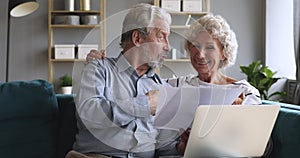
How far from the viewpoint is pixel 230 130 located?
5.17 feet

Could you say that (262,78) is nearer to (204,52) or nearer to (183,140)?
(204,52)

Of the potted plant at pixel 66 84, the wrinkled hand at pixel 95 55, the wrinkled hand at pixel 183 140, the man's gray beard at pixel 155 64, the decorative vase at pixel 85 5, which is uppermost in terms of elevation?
the decorative vase at pixel 85 5

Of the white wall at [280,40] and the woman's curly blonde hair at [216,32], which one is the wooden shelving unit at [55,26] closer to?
the white wall at [280,40]

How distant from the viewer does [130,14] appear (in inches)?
70.8

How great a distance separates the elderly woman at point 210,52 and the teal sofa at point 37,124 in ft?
0.73

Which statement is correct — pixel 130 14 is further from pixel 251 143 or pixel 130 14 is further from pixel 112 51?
pixel 251 143

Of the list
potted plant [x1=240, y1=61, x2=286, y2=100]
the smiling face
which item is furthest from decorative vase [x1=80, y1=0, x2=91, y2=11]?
the smiling face

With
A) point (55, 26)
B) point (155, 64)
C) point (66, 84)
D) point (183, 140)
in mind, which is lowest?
point (183, 140)

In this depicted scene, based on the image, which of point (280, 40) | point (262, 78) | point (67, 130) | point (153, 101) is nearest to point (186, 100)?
point (153, 101)

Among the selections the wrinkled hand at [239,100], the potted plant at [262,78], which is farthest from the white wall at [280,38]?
the wrinkled hand at [239,100]

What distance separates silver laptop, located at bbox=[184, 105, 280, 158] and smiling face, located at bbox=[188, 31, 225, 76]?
45cm

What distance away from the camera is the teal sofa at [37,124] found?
1.85 m

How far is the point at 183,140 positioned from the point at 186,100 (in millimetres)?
279

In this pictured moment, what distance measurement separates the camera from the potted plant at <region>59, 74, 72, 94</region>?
461 cm
